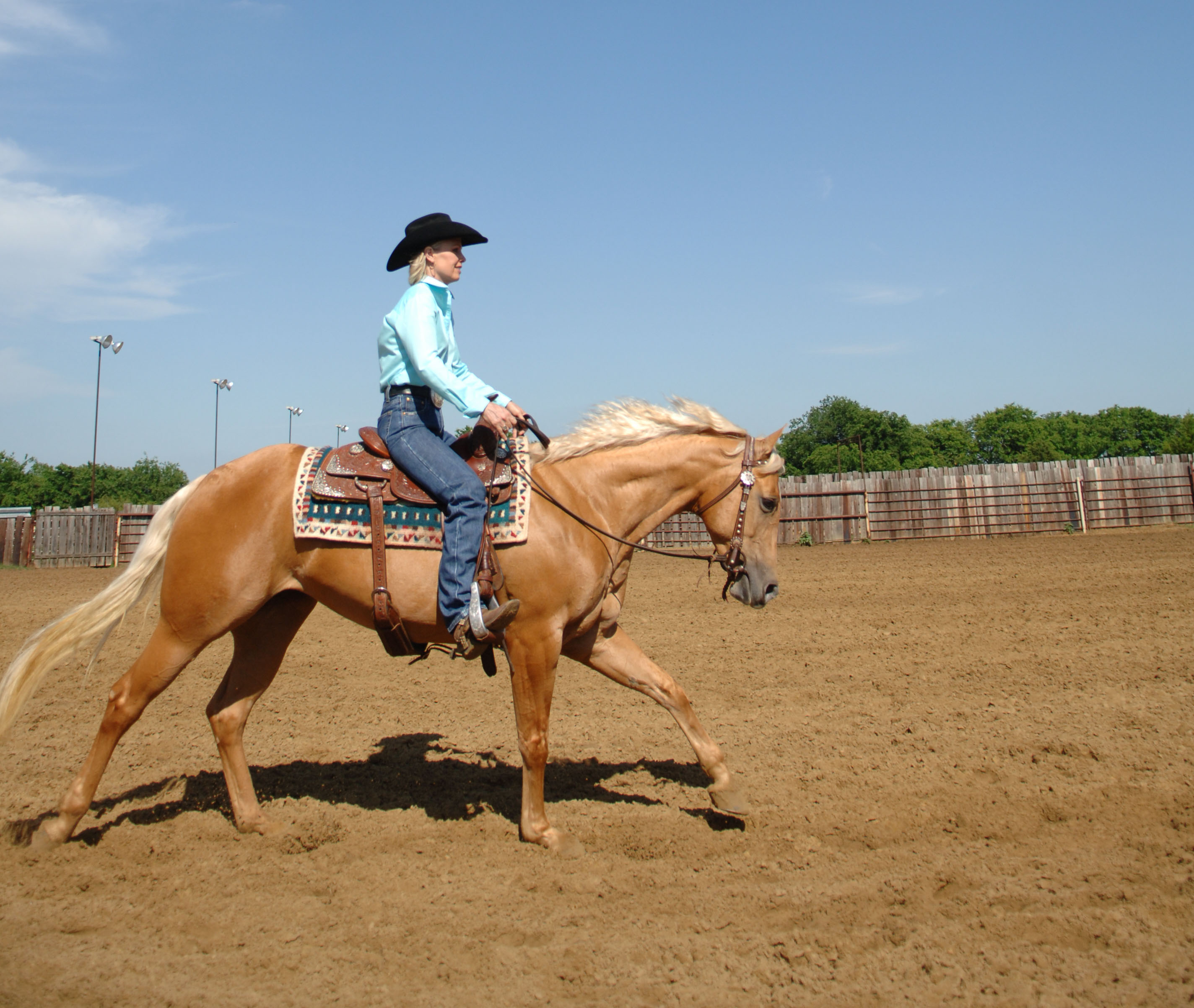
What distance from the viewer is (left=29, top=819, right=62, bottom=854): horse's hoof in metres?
3.76

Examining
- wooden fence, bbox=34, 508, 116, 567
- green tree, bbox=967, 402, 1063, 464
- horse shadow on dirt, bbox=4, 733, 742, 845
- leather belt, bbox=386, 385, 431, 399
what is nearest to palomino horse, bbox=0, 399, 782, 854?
horse shadow on dirt, bbox=4, 733, 742, 845

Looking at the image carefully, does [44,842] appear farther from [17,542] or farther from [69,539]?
[17,542]

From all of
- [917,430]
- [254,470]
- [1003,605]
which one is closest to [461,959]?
[254,470]

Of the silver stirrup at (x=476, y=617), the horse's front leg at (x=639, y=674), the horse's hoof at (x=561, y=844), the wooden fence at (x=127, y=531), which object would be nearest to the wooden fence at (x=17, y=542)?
the wooden fence at (x=127, y=531)

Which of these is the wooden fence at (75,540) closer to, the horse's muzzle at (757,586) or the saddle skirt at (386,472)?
the saddle skirt at (386,472)

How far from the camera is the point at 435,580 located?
3.96 metres

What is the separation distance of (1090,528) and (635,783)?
86.0 feet

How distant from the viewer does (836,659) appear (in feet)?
25.8

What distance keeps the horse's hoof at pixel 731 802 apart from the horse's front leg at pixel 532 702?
0.76 meters

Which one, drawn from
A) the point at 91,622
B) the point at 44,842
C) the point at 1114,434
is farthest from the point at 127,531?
the point at 1114,434

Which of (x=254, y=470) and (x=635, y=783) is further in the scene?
(x=635, y=783)

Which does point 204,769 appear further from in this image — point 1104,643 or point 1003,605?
point 1003,605

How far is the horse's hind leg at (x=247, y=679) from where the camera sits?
4.24 m

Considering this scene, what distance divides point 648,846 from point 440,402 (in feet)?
8.13
